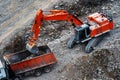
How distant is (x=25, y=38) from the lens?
3475 cm

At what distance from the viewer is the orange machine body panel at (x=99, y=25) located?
1228 inches

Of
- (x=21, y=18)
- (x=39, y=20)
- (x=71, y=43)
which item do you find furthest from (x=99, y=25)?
(x=21, y=18)

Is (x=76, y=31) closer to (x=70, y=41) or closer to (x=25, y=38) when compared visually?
(x=70, y=41)

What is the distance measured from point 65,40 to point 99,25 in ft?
11.2

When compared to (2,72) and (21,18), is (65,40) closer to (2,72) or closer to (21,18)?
(2,72)

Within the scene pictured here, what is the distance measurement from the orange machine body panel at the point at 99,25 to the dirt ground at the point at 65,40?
3.20 feet

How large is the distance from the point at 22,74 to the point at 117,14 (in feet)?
36.8

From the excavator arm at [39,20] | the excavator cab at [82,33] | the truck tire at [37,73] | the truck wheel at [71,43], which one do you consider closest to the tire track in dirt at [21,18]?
the excavator arm at [39,20]

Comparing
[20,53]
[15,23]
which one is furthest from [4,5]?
[20,53]

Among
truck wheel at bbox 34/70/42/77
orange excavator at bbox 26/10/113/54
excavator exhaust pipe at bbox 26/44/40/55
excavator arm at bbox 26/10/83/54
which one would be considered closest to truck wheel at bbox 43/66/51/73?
truck wheel at bbox 34/70/42/77

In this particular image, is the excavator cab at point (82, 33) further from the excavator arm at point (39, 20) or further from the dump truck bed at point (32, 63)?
the dump truck bed at point (32, 63)

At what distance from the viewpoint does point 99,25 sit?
103 ft

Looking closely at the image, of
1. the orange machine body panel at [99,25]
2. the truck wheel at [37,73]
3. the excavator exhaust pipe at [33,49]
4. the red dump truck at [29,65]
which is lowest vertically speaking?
the truck wheel at [37,73]

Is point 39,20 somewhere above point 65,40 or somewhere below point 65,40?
above
